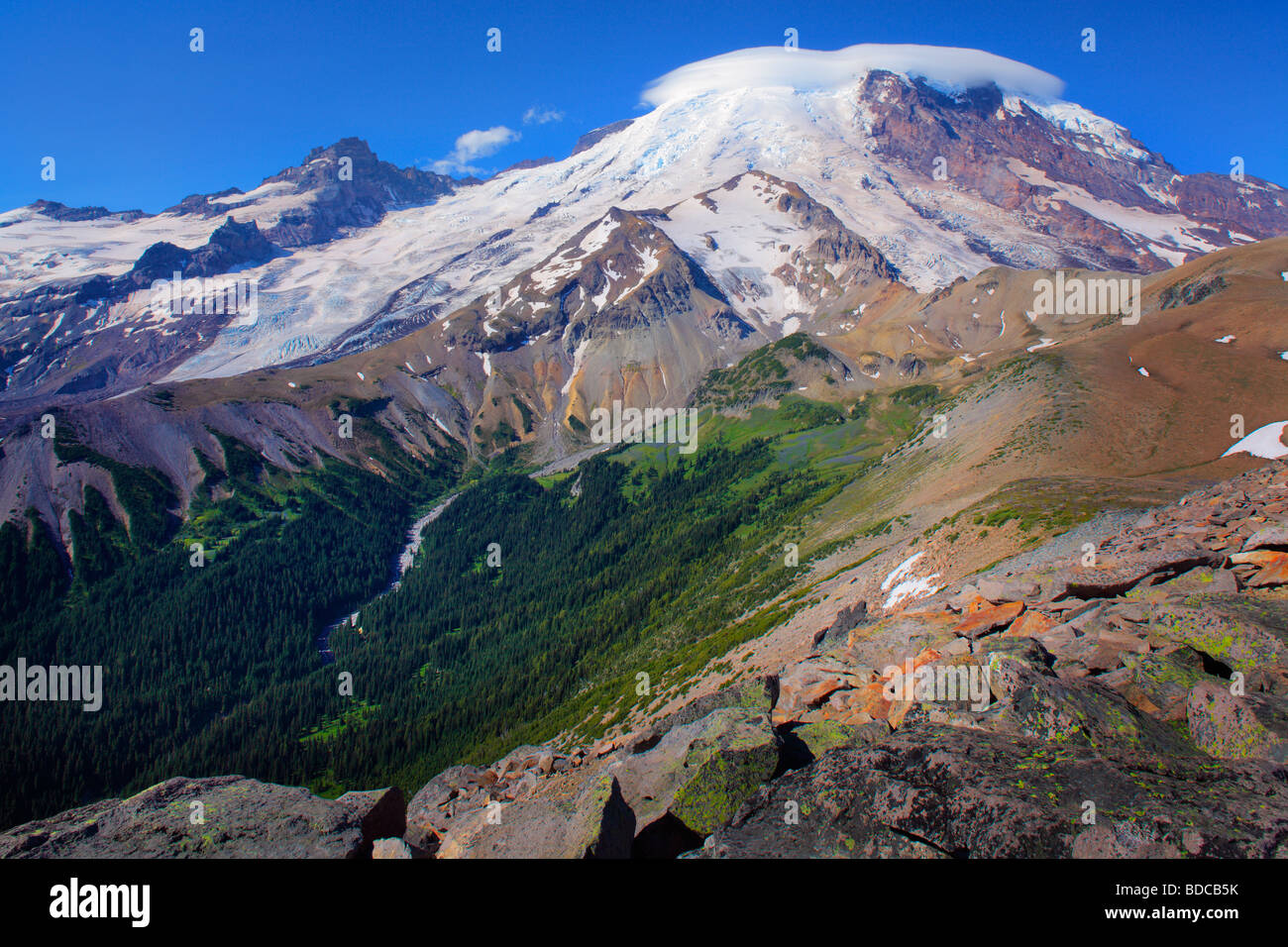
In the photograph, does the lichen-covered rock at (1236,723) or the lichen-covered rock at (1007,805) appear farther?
the lichen-covered rock at (1236,723)

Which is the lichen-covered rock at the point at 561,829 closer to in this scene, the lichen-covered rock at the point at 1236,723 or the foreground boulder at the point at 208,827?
the foreground boulder at the point at 208,827

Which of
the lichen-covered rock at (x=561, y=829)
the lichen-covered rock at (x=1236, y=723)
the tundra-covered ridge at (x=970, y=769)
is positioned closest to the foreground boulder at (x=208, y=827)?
the tundra-covered ridge at (x=970, y=769)

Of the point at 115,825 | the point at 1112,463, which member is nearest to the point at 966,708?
the point at 115,825
